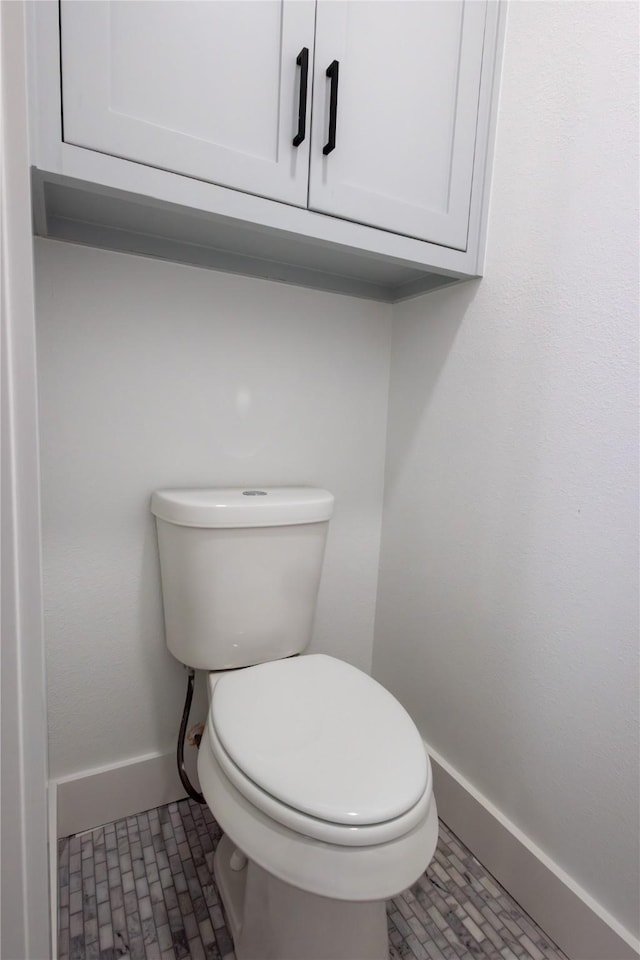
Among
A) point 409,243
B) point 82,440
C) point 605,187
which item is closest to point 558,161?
point 605,187

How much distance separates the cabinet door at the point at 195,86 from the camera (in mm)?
702

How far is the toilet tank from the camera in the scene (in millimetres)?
1002

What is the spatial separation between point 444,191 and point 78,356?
81cm

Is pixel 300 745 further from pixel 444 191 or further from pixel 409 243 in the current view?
pixel 444 191

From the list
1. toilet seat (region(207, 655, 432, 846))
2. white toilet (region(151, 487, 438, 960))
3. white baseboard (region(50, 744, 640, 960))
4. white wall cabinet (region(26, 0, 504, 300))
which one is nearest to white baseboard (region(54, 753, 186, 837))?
white baseboard (region(50, 744, 640, 960))

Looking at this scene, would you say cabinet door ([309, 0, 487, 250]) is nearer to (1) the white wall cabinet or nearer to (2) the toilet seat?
(1) the white wall cabinet

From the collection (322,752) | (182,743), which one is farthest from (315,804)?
(182,743)

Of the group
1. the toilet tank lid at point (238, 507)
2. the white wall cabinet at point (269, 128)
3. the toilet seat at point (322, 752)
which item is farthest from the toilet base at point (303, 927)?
the white wall cabinet at point (269, 128)

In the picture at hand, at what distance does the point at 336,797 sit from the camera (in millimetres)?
679

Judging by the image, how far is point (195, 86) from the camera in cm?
77

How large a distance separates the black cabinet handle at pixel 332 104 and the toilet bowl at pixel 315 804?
0.96 meters

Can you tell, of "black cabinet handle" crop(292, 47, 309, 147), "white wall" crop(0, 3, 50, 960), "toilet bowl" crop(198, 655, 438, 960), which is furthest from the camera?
"black cabinet handle" crop(292, 47, 309, 147)

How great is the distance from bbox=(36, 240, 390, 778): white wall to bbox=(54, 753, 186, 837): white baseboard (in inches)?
1.1

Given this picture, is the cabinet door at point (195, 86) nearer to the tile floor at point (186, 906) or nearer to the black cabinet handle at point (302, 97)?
the black cabinet handle at point (302, 97)
